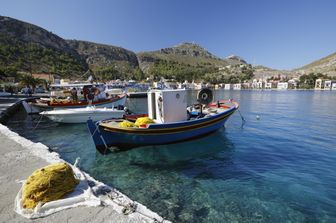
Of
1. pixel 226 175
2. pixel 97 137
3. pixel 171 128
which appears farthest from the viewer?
pixel 171 128

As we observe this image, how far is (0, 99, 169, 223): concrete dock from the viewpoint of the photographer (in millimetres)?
3543

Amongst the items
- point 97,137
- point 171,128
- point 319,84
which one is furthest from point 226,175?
point 319,84

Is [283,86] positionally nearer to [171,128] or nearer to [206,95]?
[206,95]

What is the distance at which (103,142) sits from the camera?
9305 mm

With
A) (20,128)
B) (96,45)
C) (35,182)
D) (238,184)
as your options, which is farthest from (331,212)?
(96,45)

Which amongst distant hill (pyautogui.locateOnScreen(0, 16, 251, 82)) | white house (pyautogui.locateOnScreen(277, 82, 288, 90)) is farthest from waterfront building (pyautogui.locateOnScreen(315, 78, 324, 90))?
distant hill (pyautogui.locateOnScreen(0, 16, 251, 82))

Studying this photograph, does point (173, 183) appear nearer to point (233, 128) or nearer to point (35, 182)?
point (35, 182)

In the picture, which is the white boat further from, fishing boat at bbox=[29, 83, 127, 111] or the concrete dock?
the concrete dock

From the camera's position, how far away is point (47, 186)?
13.3ft

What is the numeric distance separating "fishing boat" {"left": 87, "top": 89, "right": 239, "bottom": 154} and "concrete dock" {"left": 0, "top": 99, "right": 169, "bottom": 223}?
9.67 feet

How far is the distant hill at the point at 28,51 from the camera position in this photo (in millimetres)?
79669

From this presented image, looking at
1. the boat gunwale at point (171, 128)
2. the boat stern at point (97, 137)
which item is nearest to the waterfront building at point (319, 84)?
the boat gunwale at point (171, 128)

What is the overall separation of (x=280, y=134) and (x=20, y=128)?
786 inches

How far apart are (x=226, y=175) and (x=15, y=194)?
6.61 metres
